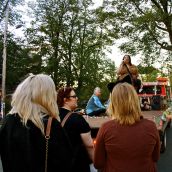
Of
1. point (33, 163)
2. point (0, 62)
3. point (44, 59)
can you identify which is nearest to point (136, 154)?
point (33, 163)

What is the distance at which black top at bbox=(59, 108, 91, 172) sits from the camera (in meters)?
4.39

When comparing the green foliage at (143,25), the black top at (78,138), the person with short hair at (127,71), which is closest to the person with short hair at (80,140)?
the black top at (78,138)

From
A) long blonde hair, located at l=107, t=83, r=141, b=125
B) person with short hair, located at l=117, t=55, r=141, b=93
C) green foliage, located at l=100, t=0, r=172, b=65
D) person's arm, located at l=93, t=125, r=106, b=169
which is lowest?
person's arm, located at l=93, t=125, r=106, b=169

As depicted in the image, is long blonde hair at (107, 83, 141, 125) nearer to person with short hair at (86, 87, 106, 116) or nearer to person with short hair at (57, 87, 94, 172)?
person with short hair at (57, 87, 94, 172)

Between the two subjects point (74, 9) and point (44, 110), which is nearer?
point (44, 110)

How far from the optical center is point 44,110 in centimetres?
349

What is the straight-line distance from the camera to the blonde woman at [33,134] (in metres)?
3.31

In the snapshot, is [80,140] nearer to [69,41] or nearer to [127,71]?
[127,71]

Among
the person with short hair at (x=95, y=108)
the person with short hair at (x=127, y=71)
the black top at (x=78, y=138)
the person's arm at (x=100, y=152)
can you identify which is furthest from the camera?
the person with short hair at (x=95, y=108)

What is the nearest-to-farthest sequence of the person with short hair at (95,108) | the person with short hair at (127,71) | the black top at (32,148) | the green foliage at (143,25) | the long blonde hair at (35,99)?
the black top at (32,148), the long blonde hair at (35,99), the person with short hair at (127,71), the person with short hair at (95,108), the green foliage at (143,25)

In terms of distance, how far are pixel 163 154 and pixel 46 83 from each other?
8.20 metres

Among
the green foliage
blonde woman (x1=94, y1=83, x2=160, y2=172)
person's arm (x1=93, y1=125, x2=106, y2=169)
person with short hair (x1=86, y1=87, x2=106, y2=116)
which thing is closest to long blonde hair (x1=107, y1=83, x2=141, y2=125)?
blonde woman (x1=94, y1=83, x2=160, y2=172)

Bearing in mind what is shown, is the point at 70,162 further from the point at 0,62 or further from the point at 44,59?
the point at 44,59

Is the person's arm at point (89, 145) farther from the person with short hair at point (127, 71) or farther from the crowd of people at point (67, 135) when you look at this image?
the person with short hair at point (127, 71)
